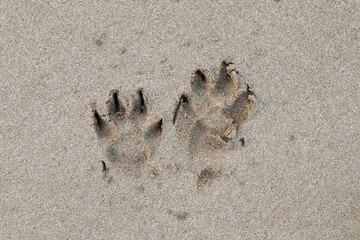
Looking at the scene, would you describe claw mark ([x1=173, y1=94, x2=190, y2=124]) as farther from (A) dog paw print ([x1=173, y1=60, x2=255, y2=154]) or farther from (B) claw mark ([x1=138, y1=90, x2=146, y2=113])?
(B) claw mark ([x1=138, y1=90, x2=146, y2=113])

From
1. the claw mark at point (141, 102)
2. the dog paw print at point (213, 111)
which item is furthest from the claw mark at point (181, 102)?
the claw mark at point (141, 102)

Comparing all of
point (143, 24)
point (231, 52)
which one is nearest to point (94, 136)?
point (143, 24)

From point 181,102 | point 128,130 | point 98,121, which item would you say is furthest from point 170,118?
point 98,121

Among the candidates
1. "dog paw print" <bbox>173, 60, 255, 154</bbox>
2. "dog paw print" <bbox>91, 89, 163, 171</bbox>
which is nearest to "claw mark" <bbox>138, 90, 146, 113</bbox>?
"dog paw print" <bbox>91, 89, 163, 171</bbox>

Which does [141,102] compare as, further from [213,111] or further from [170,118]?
[213,111]

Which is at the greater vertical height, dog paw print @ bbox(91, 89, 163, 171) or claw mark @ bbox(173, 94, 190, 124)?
claw mark @ bbox(173, 94, 190, 124)

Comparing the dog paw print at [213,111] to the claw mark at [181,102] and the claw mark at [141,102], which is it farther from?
the claw mark at [141,102]

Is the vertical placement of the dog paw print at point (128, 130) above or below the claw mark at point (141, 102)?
below
